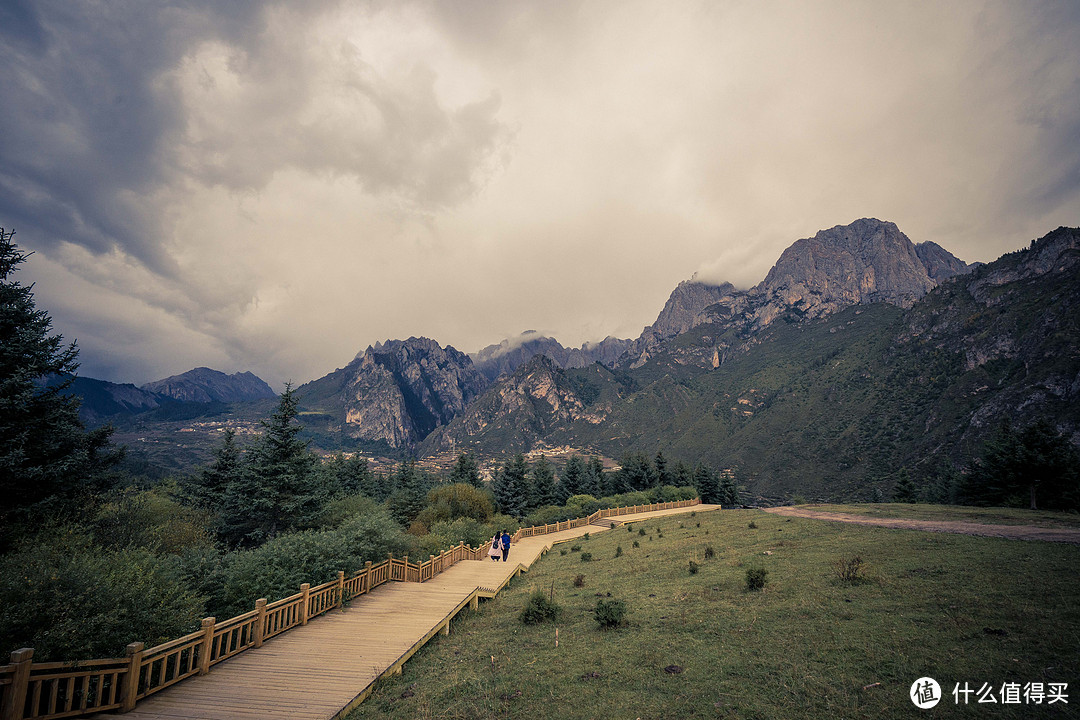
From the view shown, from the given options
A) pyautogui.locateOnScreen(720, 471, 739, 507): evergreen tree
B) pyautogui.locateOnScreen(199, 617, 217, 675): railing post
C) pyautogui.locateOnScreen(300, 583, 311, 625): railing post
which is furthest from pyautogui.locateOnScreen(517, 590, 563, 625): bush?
pyautogui.locateOnScreen(720, 471, 739, 507): evergreen tree

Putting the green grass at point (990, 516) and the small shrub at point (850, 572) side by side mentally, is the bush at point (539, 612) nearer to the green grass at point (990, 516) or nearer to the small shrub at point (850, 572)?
the small shrub at point (850, 572)

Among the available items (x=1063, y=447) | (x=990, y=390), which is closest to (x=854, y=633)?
(x=1063, y=447)

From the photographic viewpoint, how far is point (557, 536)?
110 ft

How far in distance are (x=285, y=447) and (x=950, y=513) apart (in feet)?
131

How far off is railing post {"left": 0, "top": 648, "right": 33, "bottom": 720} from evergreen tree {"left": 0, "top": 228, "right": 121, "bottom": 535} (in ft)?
45.1

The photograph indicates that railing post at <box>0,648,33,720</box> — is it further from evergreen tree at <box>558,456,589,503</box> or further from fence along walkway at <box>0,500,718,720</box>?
evergreen tree at <box>558,456,589,503</box>

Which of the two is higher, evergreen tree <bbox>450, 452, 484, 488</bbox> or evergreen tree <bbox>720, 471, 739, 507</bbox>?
evergreen tree <bbox>450, 452, 484, 488</bbox>

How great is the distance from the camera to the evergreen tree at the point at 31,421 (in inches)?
567

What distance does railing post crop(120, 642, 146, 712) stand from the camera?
20.1ft

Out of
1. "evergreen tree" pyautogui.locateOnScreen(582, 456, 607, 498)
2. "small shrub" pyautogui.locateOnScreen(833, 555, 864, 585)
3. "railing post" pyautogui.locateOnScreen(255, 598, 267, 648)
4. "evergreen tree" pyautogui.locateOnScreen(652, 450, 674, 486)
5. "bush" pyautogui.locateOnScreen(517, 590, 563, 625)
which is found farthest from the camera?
"evergreen tree" pyautogui.locateOnScreen(652, 450, 674, 486)

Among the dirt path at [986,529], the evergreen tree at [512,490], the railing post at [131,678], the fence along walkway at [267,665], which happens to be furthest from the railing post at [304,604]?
the evergreen tree at [512,490]

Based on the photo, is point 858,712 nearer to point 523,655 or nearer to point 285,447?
point 523,655

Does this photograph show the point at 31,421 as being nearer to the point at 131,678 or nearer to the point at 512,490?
the point at 131,678

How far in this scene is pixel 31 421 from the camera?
1522 centimetres
